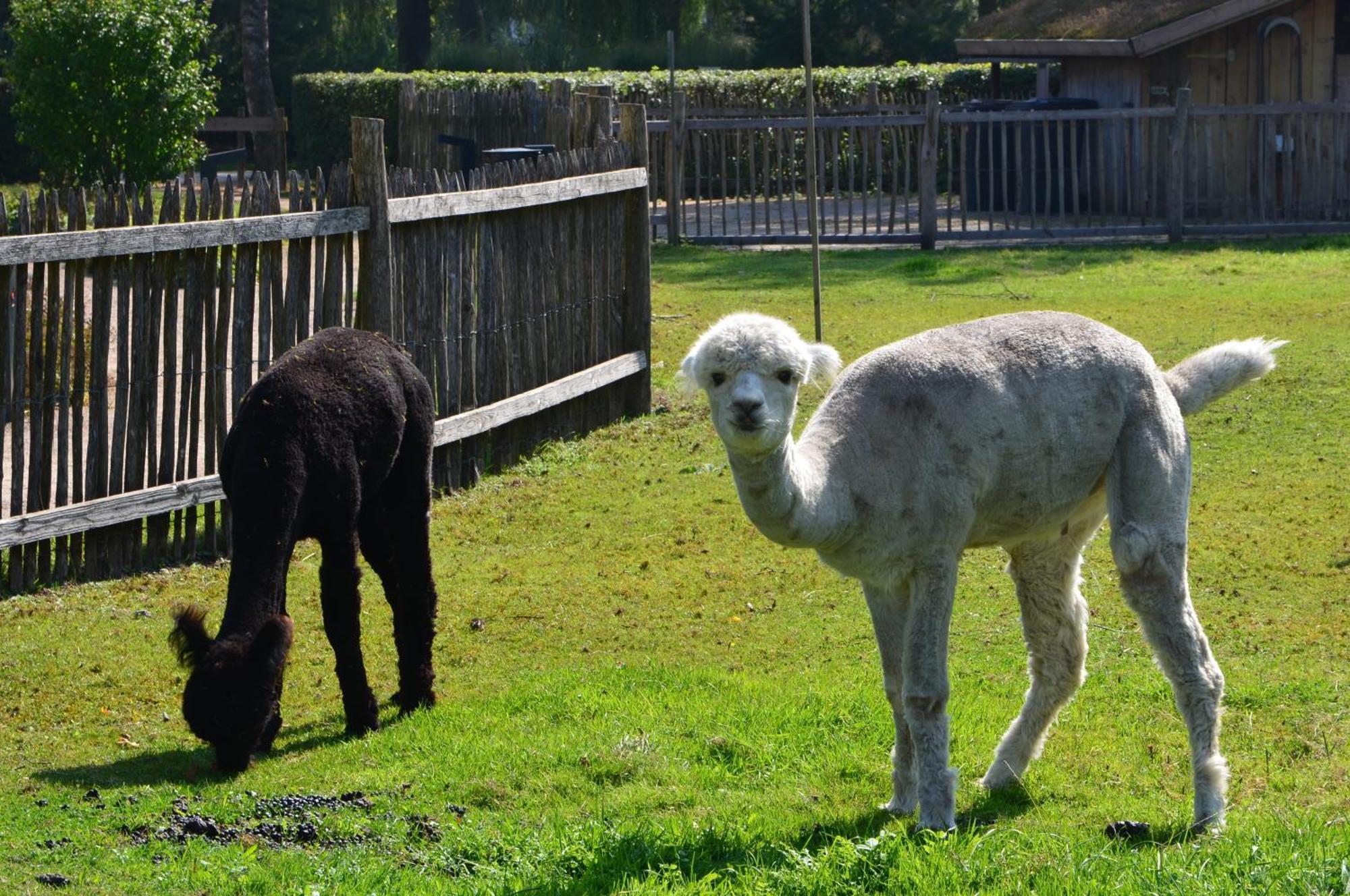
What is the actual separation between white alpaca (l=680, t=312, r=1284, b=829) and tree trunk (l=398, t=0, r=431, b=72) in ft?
132

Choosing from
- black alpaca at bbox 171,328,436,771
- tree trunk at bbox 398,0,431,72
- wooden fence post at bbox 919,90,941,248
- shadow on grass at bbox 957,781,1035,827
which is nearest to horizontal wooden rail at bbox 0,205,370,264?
black alpaca at bbox 171,328,436,771

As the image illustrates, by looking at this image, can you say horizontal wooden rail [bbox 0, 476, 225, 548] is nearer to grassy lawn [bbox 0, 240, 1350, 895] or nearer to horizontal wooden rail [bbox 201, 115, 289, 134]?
grassy lawn [bbox 0, 240, 1350, 895]

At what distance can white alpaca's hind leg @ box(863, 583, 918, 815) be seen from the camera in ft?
18.1

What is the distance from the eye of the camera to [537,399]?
1188 cm

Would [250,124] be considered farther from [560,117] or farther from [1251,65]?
[1251,65]

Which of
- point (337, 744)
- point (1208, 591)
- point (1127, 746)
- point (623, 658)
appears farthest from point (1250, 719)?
point (337, 744)

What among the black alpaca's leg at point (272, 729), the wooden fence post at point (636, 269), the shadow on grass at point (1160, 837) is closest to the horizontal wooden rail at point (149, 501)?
the wooden fence post at point (636, 269)

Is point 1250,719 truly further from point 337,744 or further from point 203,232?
point 203,232

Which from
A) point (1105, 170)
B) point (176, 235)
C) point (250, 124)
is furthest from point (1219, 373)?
point (250, 124)

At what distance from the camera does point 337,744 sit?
21.8 ft

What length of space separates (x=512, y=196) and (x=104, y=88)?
1074 cm

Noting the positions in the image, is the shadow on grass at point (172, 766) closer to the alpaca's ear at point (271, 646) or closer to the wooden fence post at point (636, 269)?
the alpaca's ear at point (271, 646)

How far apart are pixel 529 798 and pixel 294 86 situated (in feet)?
111

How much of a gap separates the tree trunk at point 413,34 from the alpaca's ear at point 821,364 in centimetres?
4066
